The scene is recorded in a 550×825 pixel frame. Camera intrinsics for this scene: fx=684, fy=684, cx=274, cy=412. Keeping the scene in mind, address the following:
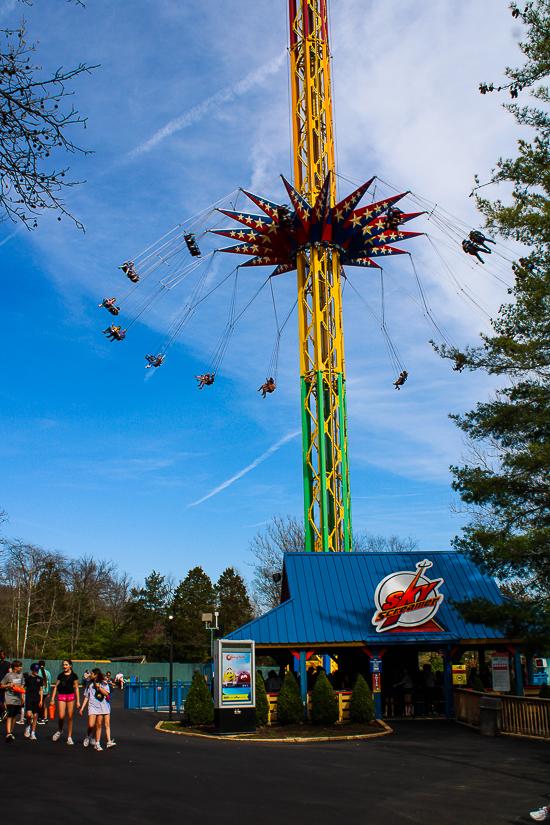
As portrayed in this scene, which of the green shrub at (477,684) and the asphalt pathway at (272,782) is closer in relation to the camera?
the asphalt pathway at (272,782)

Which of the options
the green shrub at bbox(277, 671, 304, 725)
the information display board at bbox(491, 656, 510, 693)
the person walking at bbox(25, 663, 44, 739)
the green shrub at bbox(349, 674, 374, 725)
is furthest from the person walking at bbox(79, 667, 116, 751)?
the information display board at bbox(491, 656, 510, 693)

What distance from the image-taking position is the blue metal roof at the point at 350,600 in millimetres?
19891

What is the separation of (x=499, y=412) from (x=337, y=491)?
10.5 m

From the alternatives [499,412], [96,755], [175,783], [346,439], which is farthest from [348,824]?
[346,439]

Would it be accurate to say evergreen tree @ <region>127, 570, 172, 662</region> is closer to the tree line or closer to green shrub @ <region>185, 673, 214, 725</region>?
the tree line

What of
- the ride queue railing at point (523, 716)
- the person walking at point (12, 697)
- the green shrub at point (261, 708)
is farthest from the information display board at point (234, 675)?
the ride queue railing at point (523, 716)

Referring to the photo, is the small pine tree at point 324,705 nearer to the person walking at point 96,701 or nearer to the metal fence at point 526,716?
the metal fence at point 526,716

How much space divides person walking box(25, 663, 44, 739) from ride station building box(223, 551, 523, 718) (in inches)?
248

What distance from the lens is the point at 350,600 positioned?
21.5 metres

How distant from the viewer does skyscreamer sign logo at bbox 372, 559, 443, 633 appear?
794 inches

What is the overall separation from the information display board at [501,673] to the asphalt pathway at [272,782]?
2.07 m

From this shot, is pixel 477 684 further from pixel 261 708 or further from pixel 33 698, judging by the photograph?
pixel 33 698

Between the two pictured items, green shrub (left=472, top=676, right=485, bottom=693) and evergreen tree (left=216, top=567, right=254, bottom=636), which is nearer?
green shrub (left=472, top=676, right=485, bottom=693)

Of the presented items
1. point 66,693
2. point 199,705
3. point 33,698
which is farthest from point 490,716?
point 33,698
